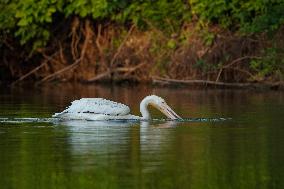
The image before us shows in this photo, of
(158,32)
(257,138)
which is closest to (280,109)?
(257,138)

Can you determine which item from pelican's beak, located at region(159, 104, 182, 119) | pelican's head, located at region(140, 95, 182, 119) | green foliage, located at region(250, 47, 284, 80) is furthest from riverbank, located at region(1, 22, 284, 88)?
pelican's beak, located at region(159, 104, 182, 119)

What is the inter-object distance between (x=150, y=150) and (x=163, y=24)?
20.5m

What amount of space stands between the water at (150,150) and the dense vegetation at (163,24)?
7815 mm

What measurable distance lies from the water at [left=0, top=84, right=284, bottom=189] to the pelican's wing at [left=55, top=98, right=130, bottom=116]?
0.30 metres

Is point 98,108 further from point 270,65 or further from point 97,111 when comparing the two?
point 270,65

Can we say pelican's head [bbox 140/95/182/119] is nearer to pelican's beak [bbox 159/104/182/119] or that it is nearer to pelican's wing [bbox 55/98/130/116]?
pelican's beak [bbox 159/104/182/119]

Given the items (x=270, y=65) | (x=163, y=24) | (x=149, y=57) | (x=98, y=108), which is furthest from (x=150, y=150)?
(x=163, y=24)

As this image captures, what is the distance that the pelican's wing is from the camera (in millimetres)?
20734

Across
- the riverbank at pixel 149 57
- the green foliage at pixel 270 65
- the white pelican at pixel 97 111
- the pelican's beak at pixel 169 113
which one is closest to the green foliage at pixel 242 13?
the riverbank at pixel 149 57

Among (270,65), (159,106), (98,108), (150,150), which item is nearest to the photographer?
(150,150)

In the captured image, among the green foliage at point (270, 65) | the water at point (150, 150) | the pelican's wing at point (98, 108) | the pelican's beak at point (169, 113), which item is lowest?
the water at point (150, 150)

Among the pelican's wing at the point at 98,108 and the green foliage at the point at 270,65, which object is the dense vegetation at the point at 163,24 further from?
the pelican's wing at the point at 98,108

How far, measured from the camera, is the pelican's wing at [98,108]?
20.7 meters

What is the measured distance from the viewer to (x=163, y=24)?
36.4m
